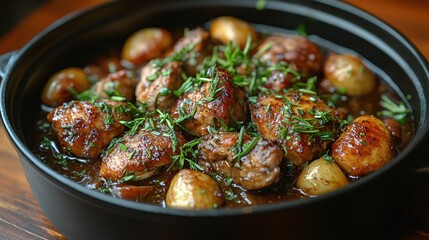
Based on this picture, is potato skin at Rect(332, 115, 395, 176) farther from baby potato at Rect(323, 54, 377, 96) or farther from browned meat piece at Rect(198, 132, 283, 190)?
baby potato at Rect(323, 54, 377, 96)

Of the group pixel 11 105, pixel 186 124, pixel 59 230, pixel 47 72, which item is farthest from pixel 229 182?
pixel 47 72

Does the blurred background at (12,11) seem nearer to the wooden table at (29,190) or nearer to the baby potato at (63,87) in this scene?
the wooden table at (29,190)

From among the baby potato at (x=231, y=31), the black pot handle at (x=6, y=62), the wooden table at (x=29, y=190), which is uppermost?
the baby potato at (x=231, y=31)

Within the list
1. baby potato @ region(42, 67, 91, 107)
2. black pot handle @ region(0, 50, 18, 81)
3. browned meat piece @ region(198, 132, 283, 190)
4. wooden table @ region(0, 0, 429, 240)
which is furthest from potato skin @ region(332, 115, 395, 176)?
black pot handle @ region(0, 50, 18, 81)

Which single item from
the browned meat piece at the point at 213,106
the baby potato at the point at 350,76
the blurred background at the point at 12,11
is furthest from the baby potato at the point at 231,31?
the blurred background at the point at 12,11

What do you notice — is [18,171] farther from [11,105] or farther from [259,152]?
[259,152]

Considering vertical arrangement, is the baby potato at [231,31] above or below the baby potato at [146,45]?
above
